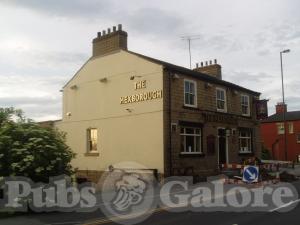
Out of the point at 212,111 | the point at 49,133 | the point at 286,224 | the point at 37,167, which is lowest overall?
the point at 286,224

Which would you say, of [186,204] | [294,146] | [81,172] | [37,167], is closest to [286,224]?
[186,204]

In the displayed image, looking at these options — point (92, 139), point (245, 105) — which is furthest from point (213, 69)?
point (92, 139)

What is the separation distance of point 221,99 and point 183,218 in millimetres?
19169

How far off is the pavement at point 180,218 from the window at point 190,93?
14.0 metres

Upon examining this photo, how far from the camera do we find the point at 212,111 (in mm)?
29750

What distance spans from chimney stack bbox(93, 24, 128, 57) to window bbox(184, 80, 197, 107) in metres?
4.61

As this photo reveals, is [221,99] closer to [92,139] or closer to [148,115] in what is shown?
[148,115]

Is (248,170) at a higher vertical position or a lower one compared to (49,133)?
lower

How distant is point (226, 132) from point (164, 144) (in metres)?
7.02

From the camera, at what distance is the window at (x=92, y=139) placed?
99.3 feet

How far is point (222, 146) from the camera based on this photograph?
30781mm

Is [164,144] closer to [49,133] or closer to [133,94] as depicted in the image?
[133,94]
